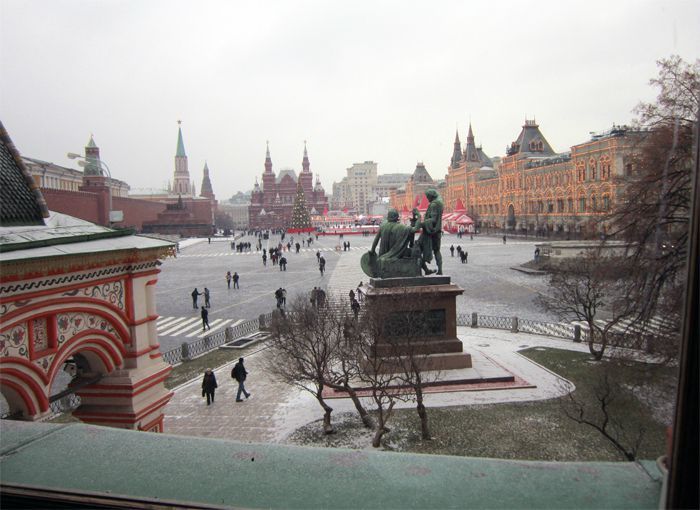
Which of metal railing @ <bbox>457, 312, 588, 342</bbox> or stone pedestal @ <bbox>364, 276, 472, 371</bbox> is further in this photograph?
metal railing @ <bbox>457, 312, 588, 342</bbox>

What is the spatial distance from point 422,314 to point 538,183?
56.7 meters

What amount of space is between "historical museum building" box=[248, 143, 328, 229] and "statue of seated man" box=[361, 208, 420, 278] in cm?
10784

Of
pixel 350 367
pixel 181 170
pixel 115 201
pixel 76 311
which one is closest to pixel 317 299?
pixel 350 367

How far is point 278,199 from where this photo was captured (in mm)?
125562

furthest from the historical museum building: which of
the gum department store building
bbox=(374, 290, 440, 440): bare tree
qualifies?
bbox=(374, 290, 440, 440): bare tree

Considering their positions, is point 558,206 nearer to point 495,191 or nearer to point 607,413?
point 495,191

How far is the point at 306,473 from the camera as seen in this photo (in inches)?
108

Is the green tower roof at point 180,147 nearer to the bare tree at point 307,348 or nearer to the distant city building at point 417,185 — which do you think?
the distant city building at point 417,185

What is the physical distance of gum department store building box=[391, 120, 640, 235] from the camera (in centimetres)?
4772

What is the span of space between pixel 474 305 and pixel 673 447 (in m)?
21.0

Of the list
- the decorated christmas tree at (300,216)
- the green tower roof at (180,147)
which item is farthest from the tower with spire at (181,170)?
the decorated christmas tree at (300,216)

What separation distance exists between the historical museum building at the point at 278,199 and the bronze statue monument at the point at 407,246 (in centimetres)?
10796

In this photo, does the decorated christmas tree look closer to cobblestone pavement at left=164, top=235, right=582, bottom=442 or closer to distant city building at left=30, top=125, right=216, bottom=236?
distant city building at left=30, top=125, right=216, bottom=236

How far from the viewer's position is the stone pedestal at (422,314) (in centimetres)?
1159
